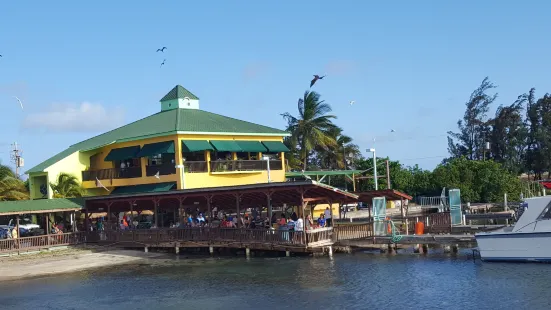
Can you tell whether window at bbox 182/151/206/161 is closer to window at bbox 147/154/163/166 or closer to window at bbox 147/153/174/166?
window at bbox 147/153/174/166

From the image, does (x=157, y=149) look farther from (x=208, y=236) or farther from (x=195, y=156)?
(x=208, y=236)

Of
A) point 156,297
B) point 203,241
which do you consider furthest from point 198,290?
point 203,241

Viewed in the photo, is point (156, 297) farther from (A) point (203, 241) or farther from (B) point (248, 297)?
(A) point (203, 241)

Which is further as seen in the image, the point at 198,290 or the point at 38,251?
the point at 38,251

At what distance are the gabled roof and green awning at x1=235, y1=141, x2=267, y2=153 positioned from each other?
68 cm

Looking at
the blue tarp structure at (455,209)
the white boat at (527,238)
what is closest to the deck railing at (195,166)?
the blue tarp structure at (455,209)

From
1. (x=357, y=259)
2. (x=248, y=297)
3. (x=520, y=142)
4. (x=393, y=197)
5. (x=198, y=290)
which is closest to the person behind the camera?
(x=248, y=297)

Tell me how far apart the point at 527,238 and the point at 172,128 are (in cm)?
2481

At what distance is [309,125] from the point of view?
194 ft

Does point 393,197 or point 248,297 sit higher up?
point 393,197

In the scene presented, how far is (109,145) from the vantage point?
46.5m

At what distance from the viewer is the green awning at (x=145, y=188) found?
138ft

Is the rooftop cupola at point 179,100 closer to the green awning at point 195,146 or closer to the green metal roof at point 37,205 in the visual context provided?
the green awning at point 195,146

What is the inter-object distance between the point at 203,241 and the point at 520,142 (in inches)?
1849
